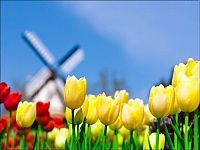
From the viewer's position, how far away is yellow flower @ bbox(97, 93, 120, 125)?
9.90ft

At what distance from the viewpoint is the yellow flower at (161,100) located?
2582 millimetres

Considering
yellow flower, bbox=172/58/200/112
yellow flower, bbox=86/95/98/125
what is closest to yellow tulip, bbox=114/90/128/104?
yellow flower, bbox=86/95/98/125

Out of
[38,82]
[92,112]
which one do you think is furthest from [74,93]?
[38,82]

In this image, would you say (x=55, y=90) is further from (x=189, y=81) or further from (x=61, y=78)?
(x=189, y=81)

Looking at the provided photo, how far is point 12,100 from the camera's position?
431 centimetres

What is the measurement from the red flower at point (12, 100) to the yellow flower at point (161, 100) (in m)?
1.87

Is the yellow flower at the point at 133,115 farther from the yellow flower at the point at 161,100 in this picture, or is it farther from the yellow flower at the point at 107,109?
the yellow flower at the point at 161,100

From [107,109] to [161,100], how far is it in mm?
501

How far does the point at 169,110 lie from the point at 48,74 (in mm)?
32834

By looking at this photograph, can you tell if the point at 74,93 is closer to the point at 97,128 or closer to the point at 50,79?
the point at 97,128

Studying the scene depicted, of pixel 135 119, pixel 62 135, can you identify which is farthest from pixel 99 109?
pixel 62 135

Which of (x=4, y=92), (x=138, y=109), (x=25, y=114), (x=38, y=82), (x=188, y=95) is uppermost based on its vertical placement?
(x=38, y=82)

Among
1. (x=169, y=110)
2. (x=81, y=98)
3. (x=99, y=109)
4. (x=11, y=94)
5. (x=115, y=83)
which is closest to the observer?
(x=169, y=110)

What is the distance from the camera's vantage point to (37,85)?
1374 inches
